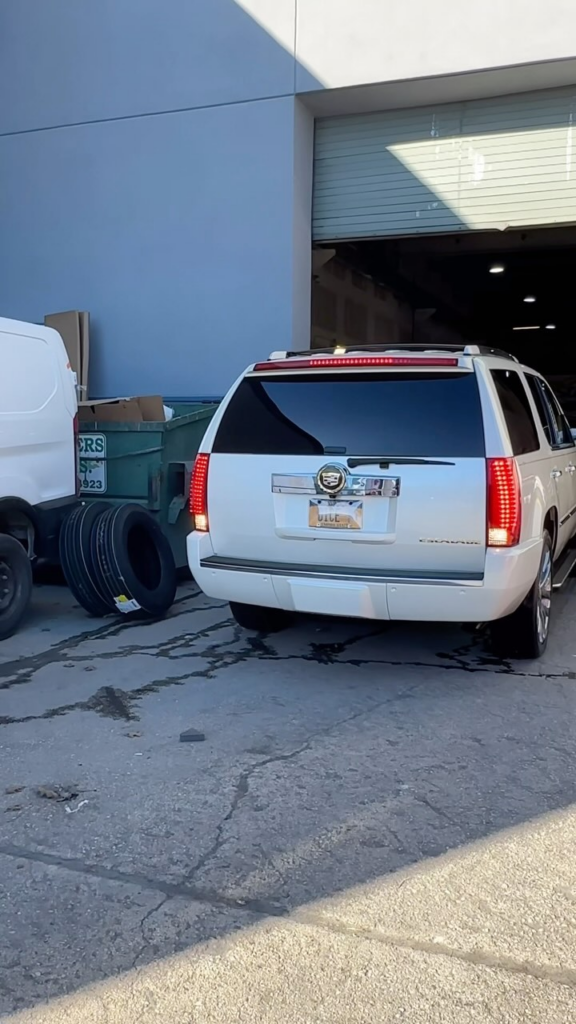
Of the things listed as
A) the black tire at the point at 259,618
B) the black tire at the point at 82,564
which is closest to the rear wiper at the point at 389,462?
the black tire at the point at 259,618

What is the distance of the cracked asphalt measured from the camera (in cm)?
265

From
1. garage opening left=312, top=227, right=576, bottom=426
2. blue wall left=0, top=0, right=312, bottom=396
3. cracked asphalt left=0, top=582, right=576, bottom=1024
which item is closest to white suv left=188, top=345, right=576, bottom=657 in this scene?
cracked asphalt left=0, top=582, right=576, bottom=1024

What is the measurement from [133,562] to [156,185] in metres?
5.63

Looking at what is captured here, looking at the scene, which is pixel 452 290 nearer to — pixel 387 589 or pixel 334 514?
pixel 334 514

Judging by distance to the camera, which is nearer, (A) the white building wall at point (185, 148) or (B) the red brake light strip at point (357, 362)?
(B) the red brake light strip at point (357, 362)

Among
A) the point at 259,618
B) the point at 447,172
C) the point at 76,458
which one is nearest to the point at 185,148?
the point at 447,172

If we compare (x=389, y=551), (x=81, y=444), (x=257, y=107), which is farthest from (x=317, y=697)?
(x=257, y=107)

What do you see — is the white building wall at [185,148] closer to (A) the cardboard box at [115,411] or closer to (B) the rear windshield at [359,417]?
(A) the cardboard box at [115,411]

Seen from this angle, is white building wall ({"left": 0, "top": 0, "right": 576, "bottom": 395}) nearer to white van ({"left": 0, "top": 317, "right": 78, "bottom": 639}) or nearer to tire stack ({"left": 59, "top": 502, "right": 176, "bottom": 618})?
white van ({"left": 0, "top": 317, "right": 78, "bottom": 639})

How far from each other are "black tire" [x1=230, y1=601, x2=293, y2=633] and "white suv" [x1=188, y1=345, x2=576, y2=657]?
2.65ft

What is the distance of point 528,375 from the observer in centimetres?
670

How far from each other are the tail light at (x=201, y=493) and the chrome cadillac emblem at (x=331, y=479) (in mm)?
819

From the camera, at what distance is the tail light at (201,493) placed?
5.56 metres

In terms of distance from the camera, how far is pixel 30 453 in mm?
7059
